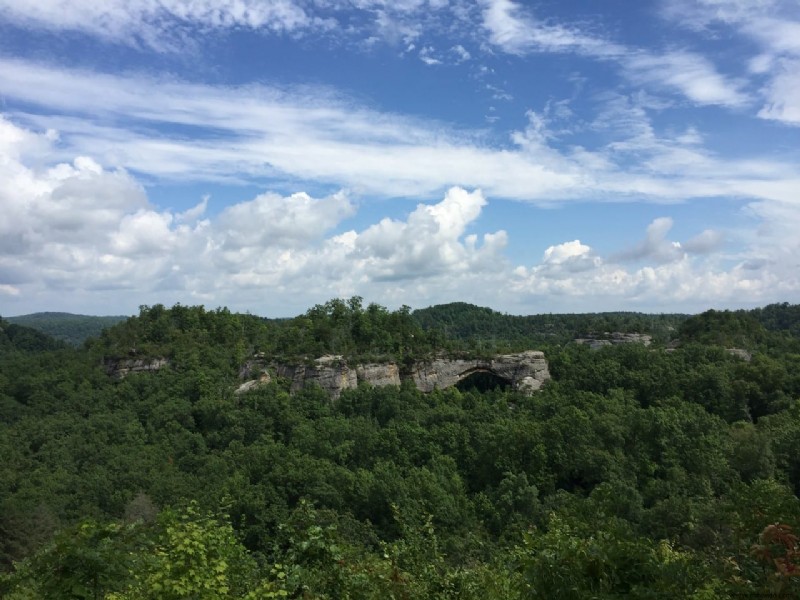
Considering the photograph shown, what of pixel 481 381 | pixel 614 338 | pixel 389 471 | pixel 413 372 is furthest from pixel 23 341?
pixel 389 471

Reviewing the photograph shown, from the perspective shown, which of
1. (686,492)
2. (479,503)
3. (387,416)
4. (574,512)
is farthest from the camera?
(387,416)

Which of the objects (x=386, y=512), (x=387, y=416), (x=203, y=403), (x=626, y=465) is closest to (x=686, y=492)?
(x=626, y=465)

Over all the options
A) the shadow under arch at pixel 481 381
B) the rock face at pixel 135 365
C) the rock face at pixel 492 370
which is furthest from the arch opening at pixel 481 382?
the rock face at pixel 135 365

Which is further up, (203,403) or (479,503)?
(203,403)

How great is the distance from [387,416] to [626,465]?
21.0 metres

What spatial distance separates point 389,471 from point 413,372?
25.6 m

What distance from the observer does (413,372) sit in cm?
5884

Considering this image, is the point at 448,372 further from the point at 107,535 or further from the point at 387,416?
the point at 107,535

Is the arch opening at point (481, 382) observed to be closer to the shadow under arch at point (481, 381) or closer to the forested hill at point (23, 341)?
the shadow under arch at point (481, 381)

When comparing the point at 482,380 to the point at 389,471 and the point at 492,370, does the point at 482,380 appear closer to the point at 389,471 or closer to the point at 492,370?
the point at 492,370

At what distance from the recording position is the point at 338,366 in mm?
55156

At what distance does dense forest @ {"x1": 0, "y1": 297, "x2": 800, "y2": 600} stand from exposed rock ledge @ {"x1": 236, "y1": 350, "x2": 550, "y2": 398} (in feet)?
4.37

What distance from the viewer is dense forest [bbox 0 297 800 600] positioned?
8.08 meters

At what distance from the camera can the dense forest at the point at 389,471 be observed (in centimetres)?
808
